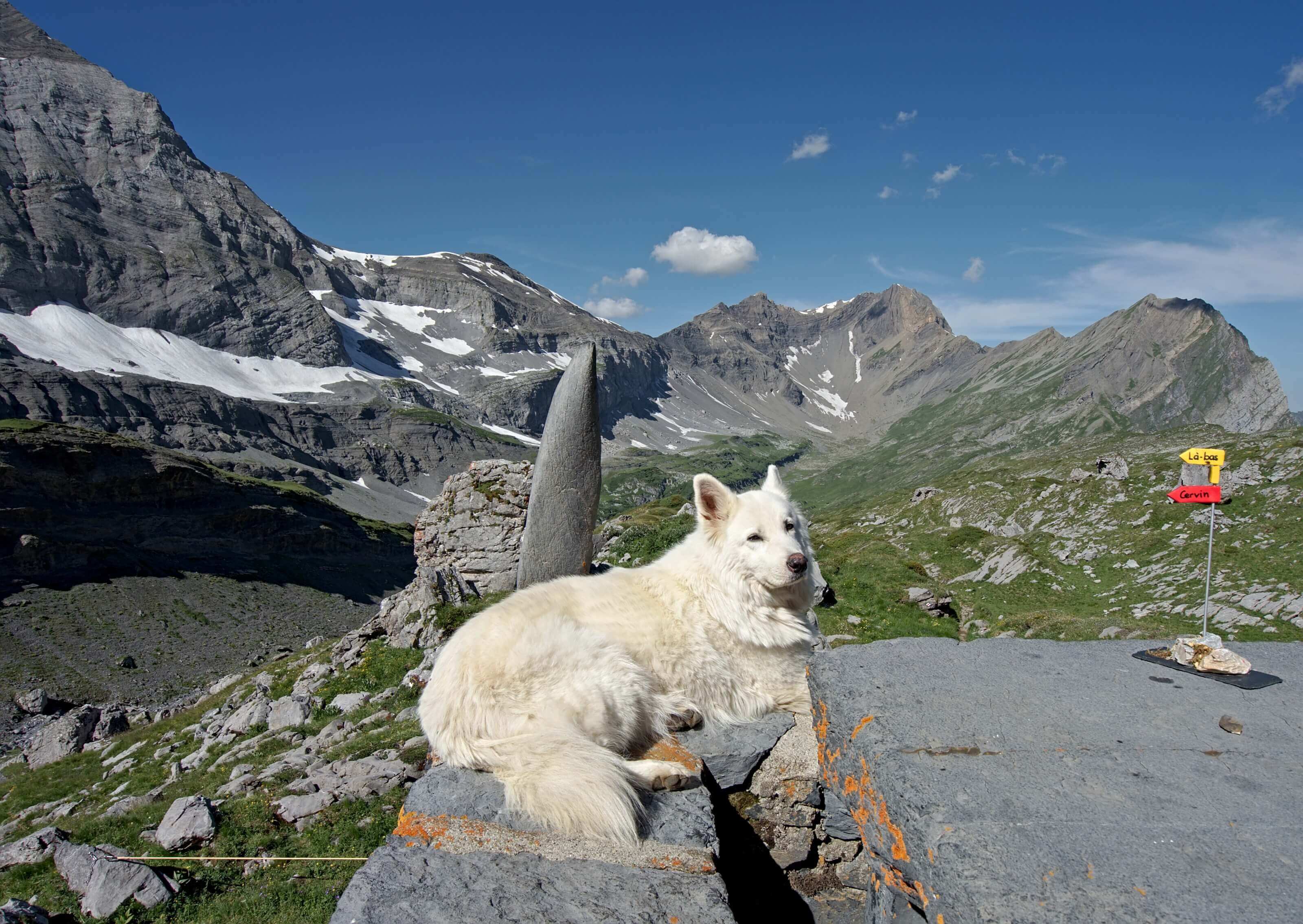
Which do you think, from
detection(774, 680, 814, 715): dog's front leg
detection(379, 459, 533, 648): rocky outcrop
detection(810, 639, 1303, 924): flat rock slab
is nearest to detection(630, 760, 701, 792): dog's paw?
detection(810, 639, 1303, 924): flat rock slab

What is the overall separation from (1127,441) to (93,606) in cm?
16047

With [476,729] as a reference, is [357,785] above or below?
below

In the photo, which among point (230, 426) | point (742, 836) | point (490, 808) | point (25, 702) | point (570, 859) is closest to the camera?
point (570, 859)

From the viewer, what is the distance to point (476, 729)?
5.80 meters

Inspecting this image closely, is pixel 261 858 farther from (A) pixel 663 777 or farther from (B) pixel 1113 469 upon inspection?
(B) pixel 1113 469

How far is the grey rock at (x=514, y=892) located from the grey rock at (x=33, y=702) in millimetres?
65149

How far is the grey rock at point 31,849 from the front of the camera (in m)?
11.8

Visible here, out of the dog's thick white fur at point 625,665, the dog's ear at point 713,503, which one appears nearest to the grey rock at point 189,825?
the dog's thick white fur at point 625,665

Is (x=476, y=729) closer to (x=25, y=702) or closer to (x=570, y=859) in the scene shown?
(x=570, y=859)

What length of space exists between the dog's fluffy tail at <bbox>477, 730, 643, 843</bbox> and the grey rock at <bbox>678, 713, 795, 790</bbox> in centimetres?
121

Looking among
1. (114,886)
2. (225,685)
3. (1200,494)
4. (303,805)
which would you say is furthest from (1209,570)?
(225,685)

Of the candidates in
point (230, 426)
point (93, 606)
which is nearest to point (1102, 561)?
point (93, 606)

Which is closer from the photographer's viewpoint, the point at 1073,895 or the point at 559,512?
the point at 1073,895

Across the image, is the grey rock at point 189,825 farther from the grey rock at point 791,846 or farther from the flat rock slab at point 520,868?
the grey rock at point 791,846
